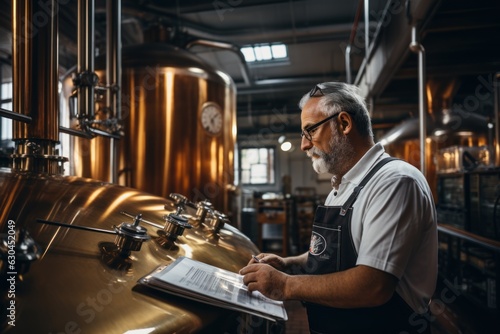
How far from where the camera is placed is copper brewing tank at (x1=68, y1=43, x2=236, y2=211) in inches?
131

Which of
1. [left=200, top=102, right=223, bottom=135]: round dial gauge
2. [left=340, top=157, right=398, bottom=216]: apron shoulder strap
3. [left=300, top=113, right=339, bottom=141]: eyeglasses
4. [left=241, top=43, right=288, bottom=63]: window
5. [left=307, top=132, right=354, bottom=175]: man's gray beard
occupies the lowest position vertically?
[left=340, top=157, right=398, bottom=216]: apron shoulder strap

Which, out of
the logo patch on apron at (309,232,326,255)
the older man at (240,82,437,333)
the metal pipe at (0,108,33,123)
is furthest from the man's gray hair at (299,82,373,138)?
the metal pipe at (0,108,33,123)

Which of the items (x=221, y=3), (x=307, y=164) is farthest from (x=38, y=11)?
(x=307, y=164)

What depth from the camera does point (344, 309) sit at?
1.20 metres

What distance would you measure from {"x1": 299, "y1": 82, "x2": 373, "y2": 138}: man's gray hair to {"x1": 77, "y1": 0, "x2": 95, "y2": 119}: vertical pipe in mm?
1156

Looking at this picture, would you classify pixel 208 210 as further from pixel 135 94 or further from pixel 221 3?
pixel 221 3

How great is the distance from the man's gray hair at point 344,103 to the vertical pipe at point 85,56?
1.16 metres

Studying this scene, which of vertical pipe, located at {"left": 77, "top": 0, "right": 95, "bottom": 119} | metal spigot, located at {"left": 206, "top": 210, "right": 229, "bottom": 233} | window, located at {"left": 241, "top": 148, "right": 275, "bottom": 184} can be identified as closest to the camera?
metal spigot, located at {"left": 206, "top": 210, "right": 229, "bottom": 233}

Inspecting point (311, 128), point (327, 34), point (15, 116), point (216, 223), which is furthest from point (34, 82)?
point (327, 34)

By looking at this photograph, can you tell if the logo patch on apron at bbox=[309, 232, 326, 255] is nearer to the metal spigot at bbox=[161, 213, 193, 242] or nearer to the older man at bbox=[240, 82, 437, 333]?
the older man at bbox=[240, 82, 437, 333]

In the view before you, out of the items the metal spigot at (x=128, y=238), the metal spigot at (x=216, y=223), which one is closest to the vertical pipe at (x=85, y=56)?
the metal spigot at (x=216, y=223)

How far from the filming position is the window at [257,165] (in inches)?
560

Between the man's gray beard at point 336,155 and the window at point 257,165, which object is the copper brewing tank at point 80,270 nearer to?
the man's gray beard at point 336,155

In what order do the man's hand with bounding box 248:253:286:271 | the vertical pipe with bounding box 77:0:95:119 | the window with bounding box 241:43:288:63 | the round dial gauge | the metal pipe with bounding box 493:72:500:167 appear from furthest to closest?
1. the window with bounding box 241:43:288:63
2. the round dial gauge
3. the metal pipe with bounding box 493:72:500:167
4. the vertical pipe with bounding box 77:0:95:119
5. the man's hand with bounding box 248:253:286:271
